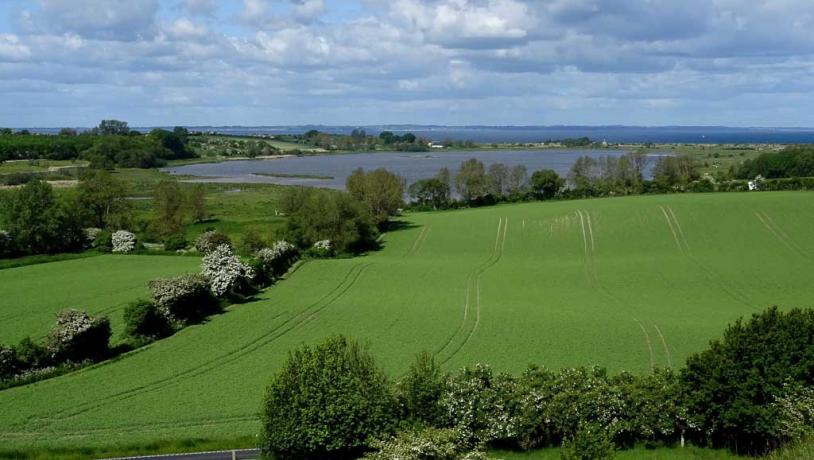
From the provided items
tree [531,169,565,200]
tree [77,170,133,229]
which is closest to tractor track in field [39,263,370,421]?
tree [77,170,133,229]

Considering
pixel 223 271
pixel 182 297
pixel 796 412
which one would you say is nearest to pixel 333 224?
pixel 223 271

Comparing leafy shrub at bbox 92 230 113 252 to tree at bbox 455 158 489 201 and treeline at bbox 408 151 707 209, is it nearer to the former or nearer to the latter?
treeline at bbox 408 151 707 209

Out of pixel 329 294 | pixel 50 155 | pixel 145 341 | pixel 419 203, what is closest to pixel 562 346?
pixel 329 294

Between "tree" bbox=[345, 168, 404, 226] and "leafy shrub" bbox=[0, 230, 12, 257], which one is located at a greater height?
"tree" bbox=[345, 168, 404, 226]

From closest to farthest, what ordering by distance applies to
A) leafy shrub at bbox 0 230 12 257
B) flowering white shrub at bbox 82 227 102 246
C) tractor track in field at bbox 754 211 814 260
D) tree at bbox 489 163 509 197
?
tractor track in field at bbox 754 211 814 260 → leafy shrub at bbox 0 230 12 257 → flowering white shrub at bbox 82 227 102 246 → tree at bbox 489 163 509 197

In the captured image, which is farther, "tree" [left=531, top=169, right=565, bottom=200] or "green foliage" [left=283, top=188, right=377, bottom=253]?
"tree" [left=531, top=169, right=565, bottom=200]

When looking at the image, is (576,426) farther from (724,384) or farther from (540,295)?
(540,295)

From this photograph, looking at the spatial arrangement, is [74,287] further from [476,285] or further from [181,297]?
[476,285]

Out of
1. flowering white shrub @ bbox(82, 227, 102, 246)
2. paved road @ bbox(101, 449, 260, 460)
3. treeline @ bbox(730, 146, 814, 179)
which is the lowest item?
paved road @ bbox(101, 449, 260, 460)
